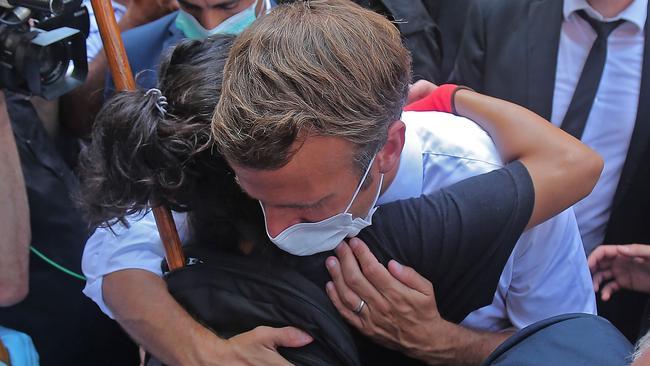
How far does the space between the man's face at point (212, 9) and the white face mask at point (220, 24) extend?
0.01m

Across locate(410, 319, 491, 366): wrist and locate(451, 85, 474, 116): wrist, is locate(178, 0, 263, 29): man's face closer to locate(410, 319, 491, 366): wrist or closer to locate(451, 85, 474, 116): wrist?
locate(451, 85, 474, 116): wrist

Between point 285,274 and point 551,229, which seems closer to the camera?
point 285,274

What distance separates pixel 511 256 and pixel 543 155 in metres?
0.22

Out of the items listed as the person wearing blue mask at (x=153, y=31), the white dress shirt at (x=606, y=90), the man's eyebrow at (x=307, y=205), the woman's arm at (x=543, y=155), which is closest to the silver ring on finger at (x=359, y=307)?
the man's eyebrow at (x=307, y=205)

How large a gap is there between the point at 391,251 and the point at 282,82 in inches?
15.5

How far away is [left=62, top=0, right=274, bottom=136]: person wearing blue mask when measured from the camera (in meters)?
2.11

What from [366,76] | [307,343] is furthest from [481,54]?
A: [307,343]

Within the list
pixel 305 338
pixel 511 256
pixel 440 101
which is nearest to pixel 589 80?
pixel 440 101

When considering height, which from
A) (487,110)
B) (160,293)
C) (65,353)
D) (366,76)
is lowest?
(65,353)

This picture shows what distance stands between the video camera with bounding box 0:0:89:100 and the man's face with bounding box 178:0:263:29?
33 centimetres

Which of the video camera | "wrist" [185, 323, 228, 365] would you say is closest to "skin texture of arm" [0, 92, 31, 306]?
the video camera

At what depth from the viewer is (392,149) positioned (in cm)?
143

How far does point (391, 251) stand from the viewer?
140cm

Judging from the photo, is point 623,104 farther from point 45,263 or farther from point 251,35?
point 45,263
